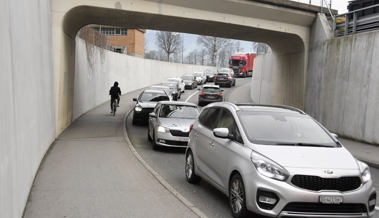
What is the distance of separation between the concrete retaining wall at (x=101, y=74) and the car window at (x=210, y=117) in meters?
12.6

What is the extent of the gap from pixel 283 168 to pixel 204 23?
1475 cm

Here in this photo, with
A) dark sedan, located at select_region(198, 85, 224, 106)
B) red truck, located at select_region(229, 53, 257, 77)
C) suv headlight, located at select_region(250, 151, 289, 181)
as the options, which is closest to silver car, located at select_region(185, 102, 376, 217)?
suv headlight, located at select_region(250, 151, 289, 181)

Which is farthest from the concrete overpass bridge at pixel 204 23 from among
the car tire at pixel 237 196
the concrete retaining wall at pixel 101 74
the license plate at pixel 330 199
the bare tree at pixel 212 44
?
the bare tree at pixel 212 44

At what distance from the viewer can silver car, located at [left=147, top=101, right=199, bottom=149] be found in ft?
39.7

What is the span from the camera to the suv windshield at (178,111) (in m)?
13.4

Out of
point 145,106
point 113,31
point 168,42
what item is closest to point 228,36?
point 145,106

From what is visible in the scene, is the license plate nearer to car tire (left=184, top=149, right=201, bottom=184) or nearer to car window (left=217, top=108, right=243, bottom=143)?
car window (left=217, top=108, right=243, bottom=143)

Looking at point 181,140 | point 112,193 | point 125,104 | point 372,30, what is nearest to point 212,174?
point 112,193

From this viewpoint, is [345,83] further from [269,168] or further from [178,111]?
[269,168]

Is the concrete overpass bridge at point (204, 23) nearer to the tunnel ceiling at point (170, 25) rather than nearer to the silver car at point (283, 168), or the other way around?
the tunnel ceiling at point (170, 25)

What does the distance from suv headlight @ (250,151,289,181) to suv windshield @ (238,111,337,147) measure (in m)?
0.52

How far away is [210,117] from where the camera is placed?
7664 mm

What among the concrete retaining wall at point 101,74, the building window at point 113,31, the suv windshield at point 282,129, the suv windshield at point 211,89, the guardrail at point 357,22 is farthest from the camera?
the building window at point 113,31

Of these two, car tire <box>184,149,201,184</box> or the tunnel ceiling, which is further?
the tunnel ceiling
